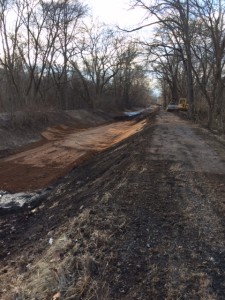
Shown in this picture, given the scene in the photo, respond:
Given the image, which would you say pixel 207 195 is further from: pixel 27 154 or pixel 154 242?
pixel 27 154

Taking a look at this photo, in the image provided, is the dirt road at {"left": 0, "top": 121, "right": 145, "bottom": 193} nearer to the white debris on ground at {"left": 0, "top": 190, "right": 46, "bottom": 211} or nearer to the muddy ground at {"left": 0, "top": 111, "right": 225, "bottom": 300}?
the white debris on ground at {"left": 0, "top": 190, "right": 46, "bottom": 211}

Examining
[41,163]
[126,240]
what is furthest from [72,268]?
[41,163]

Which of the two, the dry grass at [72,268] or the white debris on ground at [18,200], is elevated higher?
the dry grass at [72,268]

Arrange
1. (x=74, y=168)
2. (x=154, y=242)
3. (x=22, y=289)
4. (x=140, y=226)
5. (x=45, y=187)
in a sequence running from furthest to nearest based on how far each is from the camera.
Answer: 1. (x=74, y=168)
2. (x=45, y=187)
3. (x=140, y=226)
4. (x=154, y=242)
5. (x=22, y=289)

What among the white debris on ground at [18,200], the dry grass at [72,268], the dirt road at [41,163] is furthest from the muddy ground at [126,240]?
the dirt road at [41,163]

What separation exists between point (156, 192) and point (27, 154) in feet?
35.9

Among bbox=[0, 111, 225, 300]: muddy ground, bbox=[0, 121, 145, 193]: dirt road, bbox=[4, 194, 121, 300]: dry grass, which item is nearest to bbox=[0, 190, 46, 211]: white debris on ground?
bbox=[0, 111, 225, 300]: muddy ground

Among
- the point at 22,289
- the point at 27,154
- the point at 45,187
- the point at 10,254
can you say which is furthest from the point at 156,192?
the point at 27,154

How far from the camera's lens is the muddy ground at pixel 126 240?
4785mm

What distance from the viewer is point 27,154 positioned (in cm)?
1759

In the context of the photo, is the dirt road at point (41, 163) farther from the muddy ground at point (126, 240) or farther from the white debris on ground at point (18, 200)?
the muddy ground at point (126, 240)

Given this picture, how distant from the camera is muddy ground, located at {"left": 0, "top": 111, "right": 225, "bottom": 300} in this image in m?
4.79

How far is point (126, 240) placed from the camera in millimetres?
5746

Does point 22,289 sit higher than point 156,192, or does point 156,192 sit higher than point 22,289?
point 156,192
